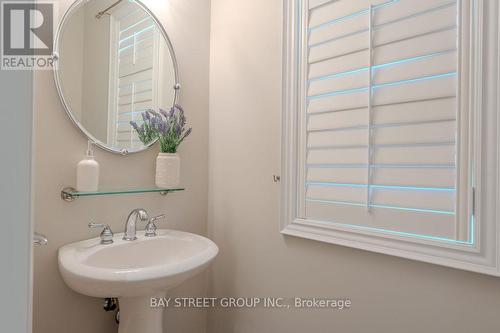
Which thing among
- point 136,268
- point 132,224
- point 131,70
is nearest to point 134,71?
point 131,70

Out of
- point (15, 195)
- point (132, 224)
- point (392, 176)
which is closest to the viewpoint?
point (15, 195)

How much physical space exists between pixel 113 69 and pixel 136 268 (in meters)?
0.87

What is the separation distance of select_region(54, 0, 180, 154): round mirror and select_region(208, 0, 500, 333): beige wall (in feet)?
1.09

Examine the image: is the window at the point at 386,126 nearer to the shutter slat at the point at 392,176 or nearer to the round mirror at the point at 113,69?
the shutter slat at the point at 392,176

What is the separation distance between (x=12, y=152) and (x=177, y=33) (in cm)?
150

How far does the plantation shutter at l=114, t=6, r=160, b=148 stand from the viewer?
136 cm

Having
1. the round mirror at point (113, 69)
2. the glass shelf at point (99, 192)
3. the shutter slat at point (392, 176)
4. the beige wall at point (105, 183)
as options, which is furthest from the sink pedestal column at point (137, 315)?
the shutter slat at point (392, 176)

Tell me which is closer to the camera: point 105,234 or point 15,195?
point 15,195

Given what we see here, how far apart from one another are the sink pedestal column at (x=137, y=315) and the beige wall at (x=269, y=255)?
495 millimetres

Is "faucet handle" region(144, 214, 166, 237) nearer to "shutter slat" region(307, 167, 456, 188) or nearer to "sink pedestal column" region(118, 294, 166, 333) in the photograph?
"sink pedestal column" region(118, 294, 166, 333)

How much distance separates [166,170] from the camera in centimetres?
138

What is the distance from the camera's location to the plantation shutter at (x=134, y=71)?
4.47 ft

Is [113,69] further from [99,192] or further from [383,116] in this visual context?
[383,116]

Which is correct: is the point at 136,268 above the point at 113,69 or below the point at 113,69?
below
